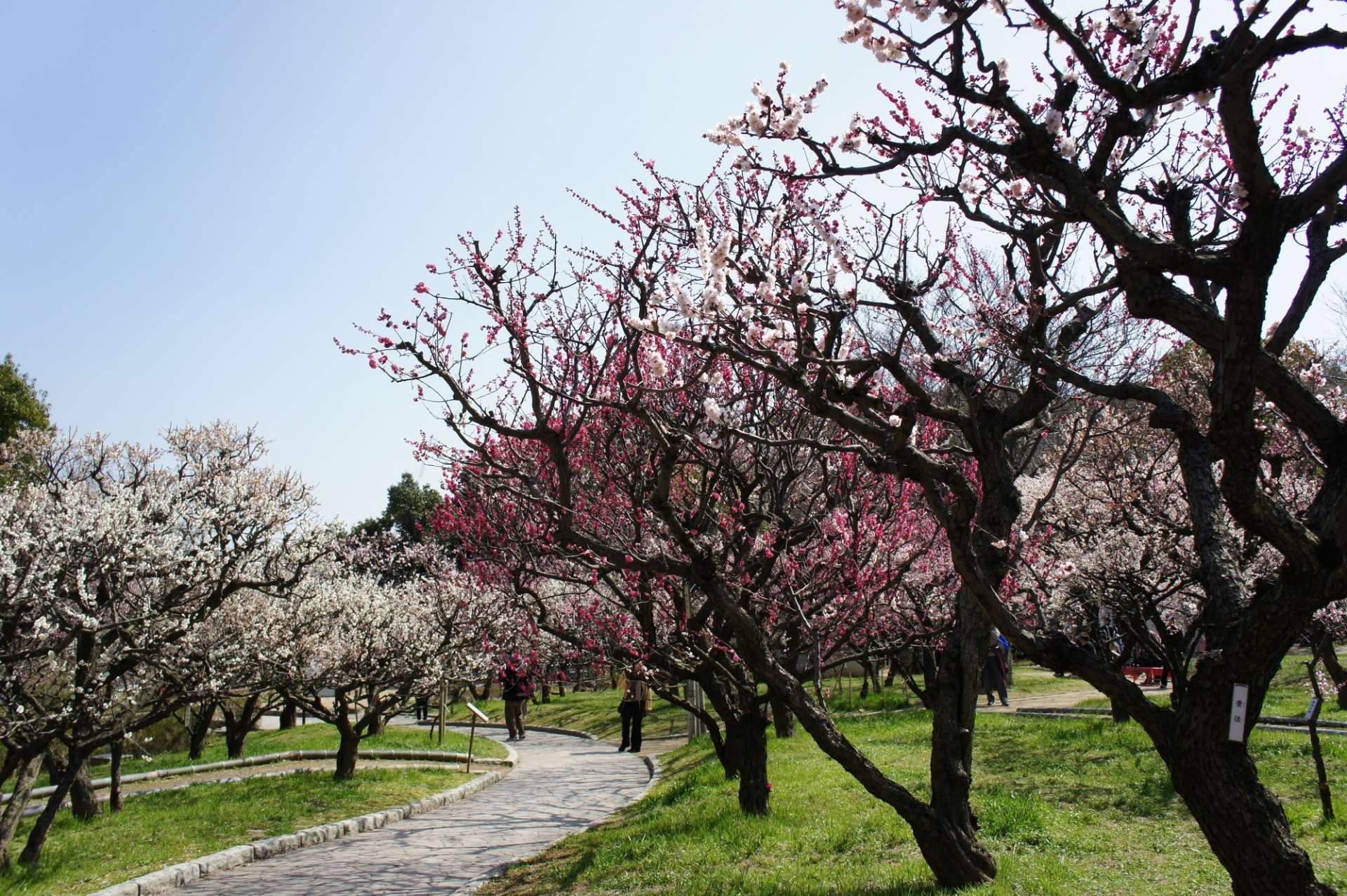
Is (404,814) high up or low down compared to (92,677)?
down

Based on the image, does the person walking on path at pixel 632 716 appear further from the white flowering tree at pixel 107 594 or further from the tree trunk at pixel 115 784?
the tree trunk at pixel 115 784

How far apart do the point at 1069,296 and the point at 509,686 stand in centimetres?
1956

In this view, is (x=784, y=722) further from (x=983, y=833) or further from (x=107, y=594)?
(x=107, y=594)

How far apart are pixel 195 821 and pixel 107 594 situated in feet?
9.77

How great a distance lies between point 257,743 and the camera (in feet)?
71.3

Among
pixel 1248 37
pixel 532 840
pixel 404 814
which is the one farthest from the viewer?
pixel 404 814

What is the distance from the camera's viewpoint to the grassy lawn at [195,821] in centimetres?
841

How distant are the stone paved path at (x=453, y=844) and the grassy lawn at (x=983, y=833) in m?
0.68

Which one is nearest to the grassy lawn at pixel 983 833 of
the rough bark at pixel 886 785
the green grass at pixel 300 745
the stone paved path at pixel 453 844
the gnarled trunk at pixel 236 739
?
the rough bark at pixel 886 785

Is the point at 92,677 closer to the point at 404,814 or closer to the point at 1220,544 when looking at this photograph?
the point at 404,814

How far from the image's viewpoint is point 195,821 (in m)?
10.9

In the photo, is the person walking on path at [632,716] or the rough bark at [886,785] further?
the person walking on path at [632,716]

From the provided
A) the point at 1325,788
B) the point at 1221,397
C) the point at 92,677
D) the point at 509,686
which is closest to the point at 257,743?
the point at 509,686

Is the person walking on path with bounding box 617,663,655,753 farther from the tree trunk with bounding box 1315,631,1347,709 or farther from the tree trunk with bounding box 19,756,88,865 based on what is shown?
the tree trunk with bounding box 1315,631,1347,709
